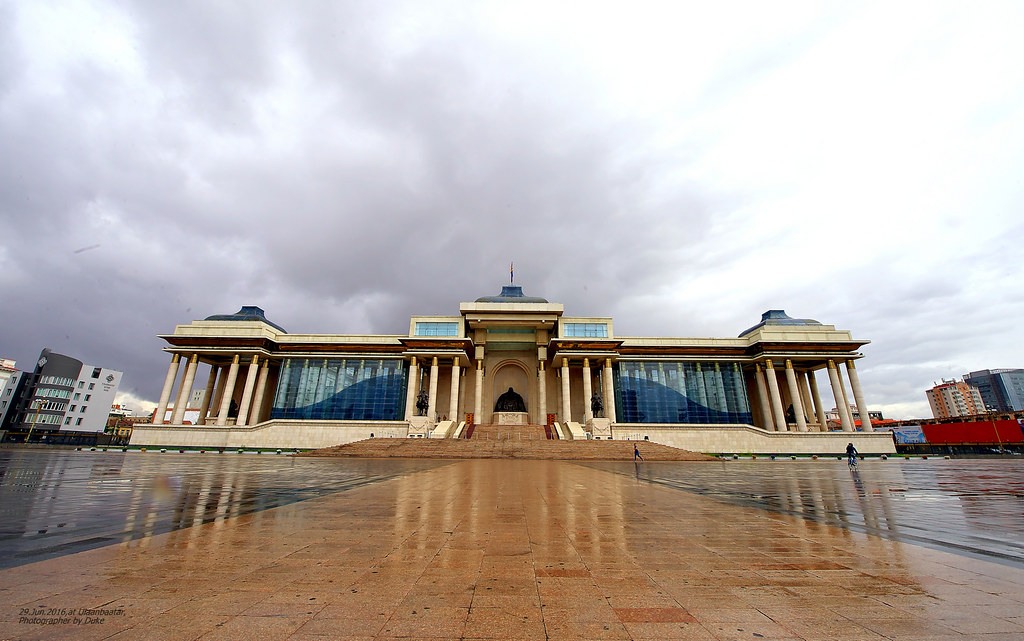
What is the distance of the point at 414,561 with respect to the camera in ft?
13.5

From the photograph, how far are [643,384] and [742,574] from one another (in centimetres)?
4395

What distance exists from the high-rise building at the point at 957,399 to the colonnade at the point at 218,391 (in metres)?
186

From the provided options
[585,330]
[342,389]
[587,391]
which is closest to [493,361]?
[585,330]

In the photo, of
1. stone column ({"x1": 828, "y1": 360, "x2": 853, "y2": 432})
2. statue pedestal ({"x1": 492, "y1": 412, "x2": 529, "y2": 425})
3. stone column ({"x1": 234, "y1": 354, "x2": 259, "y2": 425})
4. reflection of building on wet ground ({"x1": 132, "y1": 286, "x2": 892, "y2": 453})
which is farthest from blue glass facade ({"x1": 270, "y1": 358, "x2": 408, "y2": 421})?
stone column ({"x1": 828, "y1": 360, "x2": 853, "y2": 432})

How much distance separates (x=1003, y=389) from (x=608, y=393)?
165 meters

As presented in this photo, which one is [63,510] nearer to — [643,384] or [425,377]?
[425,377]

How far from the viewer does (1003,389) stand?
129625 mm

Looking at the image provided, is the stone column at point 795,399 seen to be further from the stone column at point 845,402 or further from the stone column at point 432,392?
the stone column at point 432,392

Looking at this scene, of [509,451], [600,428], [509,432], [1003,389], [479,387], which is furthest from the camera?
[1003,389]

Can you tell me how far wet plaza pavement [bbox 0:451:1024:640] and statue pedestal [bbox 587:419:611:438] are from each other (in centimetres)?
3194

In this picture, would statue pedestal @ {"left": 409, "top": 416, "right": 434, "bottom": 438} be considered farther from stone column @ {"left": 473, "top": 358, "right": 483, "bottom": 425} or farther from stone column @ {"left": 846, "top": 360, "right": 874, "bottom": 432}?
stone column @ {"left": 846, "top": 360, "right": 874, "bottom": 432}

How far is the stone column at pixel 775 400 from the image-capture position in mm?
41719

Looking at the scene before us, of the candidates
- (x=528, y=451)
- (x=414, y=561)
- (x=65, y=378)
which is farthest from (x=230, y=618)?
(x=65, y=378)

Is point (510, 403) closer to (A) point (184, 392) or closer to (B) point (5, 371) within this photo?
(A) point (184, 392)
